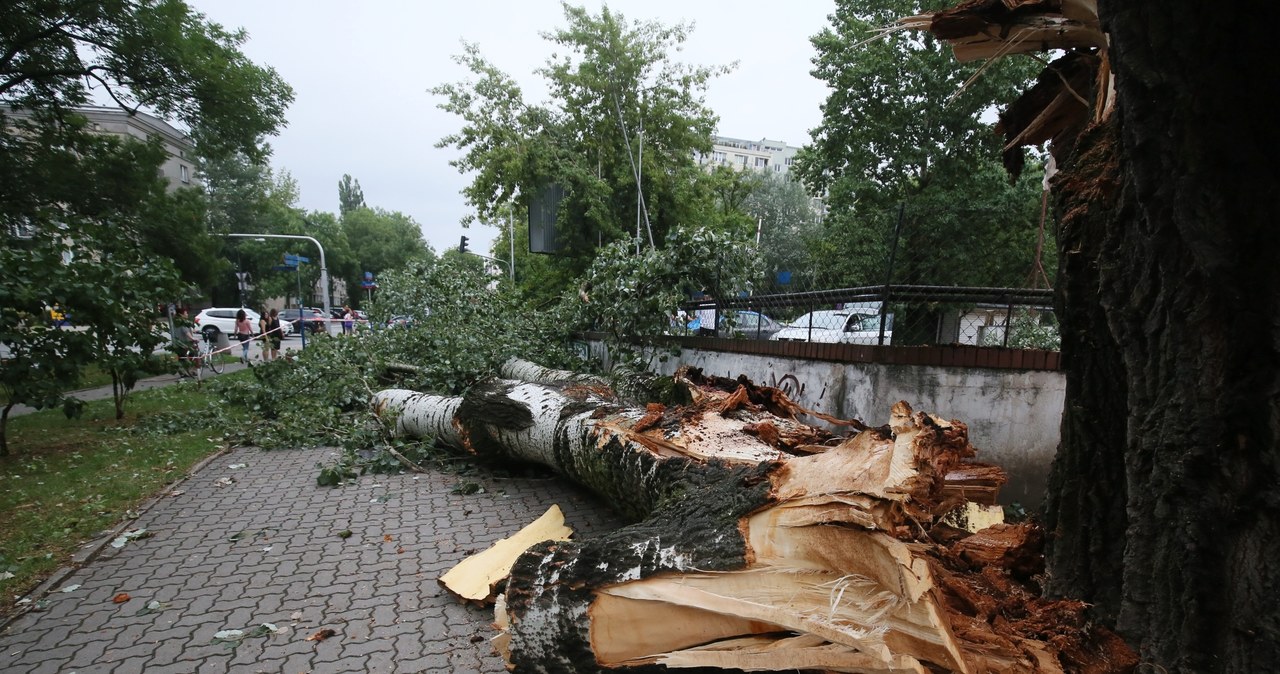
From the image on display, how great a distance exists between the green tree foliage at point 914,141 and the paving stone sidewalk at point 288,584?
388 inches

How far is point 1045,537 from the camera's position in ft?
6.88

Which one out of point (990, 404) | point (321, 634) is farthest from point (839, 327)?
point (321, 634)

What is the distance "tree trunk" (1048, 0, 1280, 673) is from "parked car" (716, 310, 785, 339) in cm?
458

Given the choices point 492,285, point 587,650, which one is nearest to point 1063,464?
point 587,650

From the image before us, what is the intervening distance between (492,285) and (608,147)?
612cm

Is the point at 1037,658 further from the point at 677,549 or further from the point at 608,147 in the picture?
the point at 608,147

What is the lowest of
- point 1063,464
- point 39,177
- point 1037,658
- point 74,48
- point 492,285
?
point 1037,658

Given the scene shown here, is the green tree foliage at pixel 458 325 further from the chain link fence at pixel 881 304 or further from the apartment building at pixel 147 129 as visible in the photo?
the apartment building at pixel 147 129

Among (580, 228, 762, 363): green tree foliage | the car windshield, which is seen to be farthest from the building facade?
the car windshield

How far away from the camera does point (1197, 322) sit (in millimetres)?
1390

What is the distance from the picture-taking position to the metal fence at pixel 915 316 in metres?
4.79

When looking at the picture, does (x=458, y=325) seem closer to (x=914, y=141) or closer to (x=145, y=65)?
(x=145, y=65)

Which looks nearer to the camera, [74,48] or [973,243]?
[74,48]

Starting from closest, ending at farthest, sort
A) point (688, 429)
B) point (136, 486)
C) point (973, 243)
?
point (688, 429), point (136, 486), point (973, 243)
